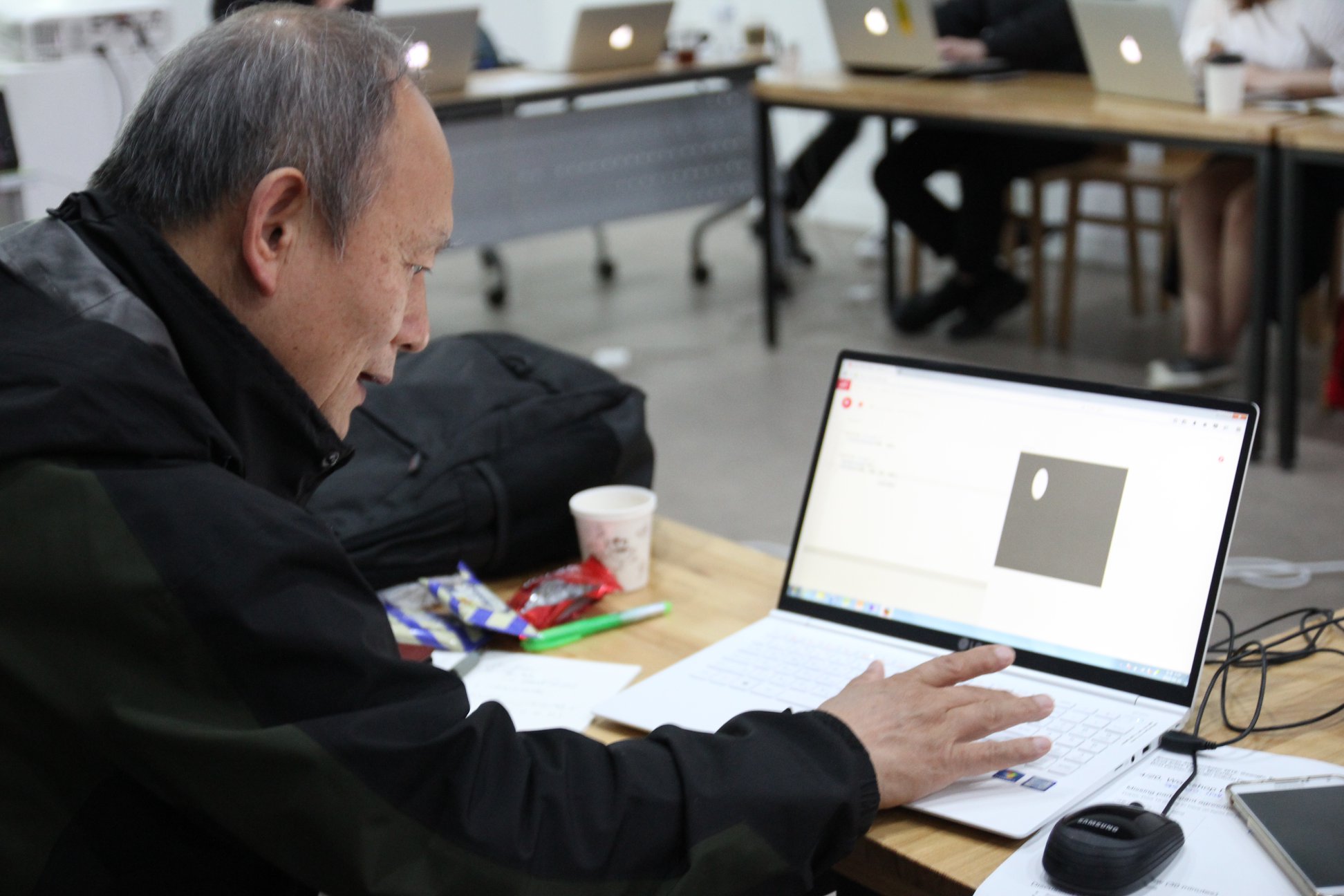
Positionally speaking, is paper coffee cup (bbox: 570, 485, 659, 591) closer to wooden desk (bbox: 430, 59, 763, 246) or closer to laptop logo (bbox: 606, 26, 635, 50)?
wooden desk (bbox: 430, 59, 763, 246)

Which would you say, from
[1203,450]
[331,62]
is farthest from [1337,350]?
[331,62]

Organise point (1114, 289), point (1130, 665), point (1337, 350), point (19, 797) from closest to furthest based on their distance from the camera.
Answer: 1. point (19, 797)
2. point (1130, 665)
3. point (1337, 350)
4. point (1114, 289)

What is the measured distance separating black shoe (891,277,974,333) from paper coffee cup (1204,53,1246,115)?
142 centimetres

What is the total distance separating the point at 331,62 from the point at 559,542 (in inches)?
28.4

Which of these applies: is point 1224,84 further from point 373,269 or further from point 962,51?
point 373,269

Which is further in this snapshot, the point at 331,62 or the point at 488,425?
the point at 488,425

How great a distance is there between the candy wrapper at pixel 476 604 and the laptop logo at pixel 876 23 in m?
2.97

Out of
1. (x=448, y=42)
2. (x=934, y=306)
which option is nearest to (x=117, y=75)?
(x=448, y=42)

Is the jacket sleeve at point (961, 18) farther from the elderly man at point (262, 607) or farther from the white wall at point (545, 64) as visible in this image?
the elderly man at point (262, 607)

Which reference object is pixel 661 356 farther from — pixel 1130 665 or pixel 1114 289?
pixel 1130 665

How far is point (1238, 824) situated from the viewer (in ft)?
2.92

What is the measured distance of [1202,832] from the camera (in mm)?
885

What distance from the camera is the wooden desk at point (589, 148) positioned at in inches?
167

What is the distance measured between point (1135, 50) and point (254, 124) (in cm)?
285
